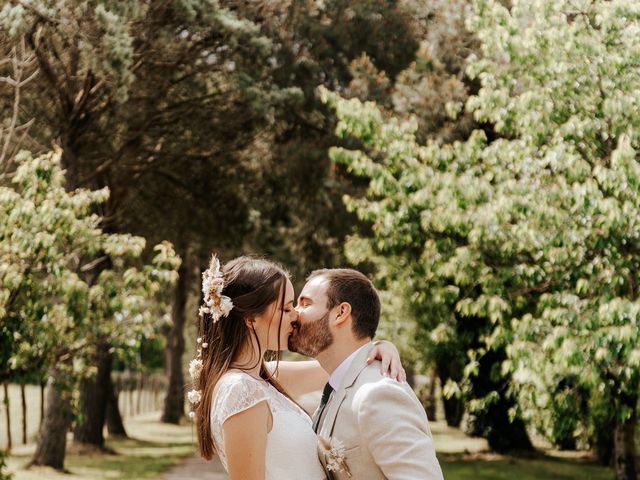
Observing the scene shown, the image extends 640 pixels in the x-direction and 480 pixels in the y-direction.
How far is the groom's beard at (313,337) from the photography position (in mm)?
4117

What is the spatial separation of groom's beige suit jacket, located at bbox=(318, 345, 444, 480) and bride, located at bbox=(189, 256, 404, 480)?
13 centimetres

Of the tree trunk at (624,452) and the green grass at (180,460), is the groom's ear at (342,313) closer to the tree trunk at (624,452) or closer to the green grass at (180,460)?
the tree trunk at (624,452)

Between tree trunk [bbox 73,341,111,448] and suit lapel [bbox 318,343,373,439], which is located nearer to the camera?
suit lapel [bbox 318,343,373,439]

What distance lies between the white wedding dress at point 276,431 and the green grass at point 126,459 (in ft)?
37.2

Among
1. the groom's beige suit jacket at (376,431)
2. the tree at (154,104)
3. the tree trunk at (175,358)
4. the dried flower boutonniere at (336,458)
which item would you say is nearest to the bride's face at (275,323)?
the groom's beige suit jacket at (376,431)

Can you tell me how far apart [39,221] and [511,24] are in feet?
19.9

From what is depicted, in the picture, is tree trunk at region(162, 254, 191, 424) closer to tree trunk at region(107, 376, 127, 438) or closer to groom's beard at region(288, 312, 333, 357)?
tree trunk at region(107, 376, 127, 438)

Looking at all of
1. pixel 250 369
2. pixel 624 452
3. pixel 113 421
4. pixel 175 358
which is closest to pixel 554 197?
pixel 624 452

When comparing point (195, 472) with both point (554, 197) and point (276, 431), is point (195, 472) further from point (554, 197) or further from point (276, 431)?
point (276, 431)

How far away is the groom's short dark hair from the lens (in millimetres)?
4109

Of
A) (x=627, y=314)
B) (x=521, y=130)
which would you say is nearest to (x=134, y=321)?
(x=521, y=130)

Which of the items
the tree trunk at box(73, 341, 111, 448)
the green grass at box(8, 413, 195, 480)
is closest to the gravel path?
the green grass at box(8, 413, 195, 480)

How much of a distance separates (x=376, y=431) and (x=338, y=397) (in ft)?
1.07

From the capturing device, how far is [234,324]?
407cm
